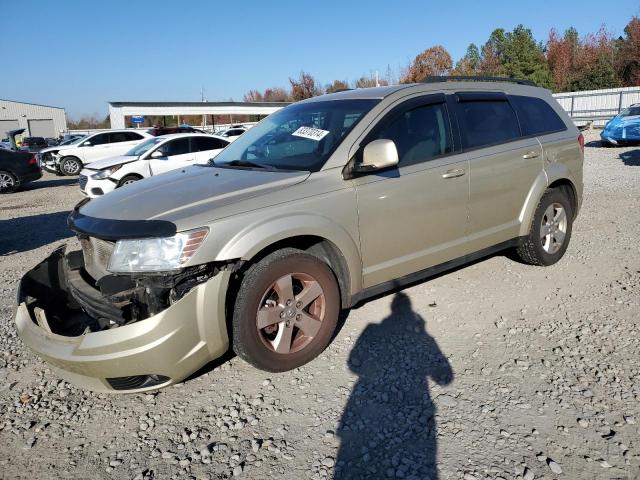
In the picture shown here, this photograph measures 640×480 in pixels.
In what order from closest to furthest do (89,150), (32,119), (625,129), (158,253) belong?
(158,253), (625,129), (89,150), (32,119)

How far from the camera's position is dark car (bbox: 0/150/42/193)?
14.4 meters

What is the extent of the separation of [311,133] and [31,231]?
685cm

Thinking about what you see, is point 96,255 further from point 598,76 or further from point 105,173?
point 598,76

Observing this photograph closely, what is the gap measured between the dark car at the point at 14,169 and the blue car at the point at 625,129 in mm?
19019

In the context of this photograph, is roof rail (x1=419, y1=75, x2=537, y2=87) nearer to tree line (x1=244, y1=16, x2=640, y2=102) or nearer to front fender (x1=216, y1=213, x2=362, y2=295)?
front fender (x1=216, y1=213, x2=362, y2=295)

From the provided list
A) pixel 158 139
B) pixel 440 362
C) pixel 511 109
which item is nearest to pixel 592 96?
pixel 158 139

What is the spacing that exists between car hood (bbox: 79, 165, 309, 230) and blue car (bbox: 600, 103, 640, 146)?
55.0 ft

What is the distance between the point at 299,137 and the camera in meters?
3.87

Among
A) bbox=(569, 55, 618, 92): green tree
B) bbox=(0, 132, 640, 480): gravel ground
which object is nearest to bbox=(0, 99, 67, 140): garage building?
bbox=(569, 55, 618, 92): green tree

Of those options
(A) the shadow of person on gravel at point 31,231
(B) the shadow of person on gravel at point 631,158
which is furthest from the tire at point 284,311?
(B) the shadow of person on gravel at point 631,158

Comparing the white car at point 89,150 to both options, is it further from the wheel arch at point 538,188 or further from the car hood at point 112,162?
the wheel arch at point 538,188

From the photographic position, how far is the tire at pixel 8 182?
47.3 feet

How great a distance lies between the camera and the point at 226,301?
3.03 meters

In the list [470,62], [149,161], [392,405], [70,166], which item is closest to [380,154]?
[392,405]
